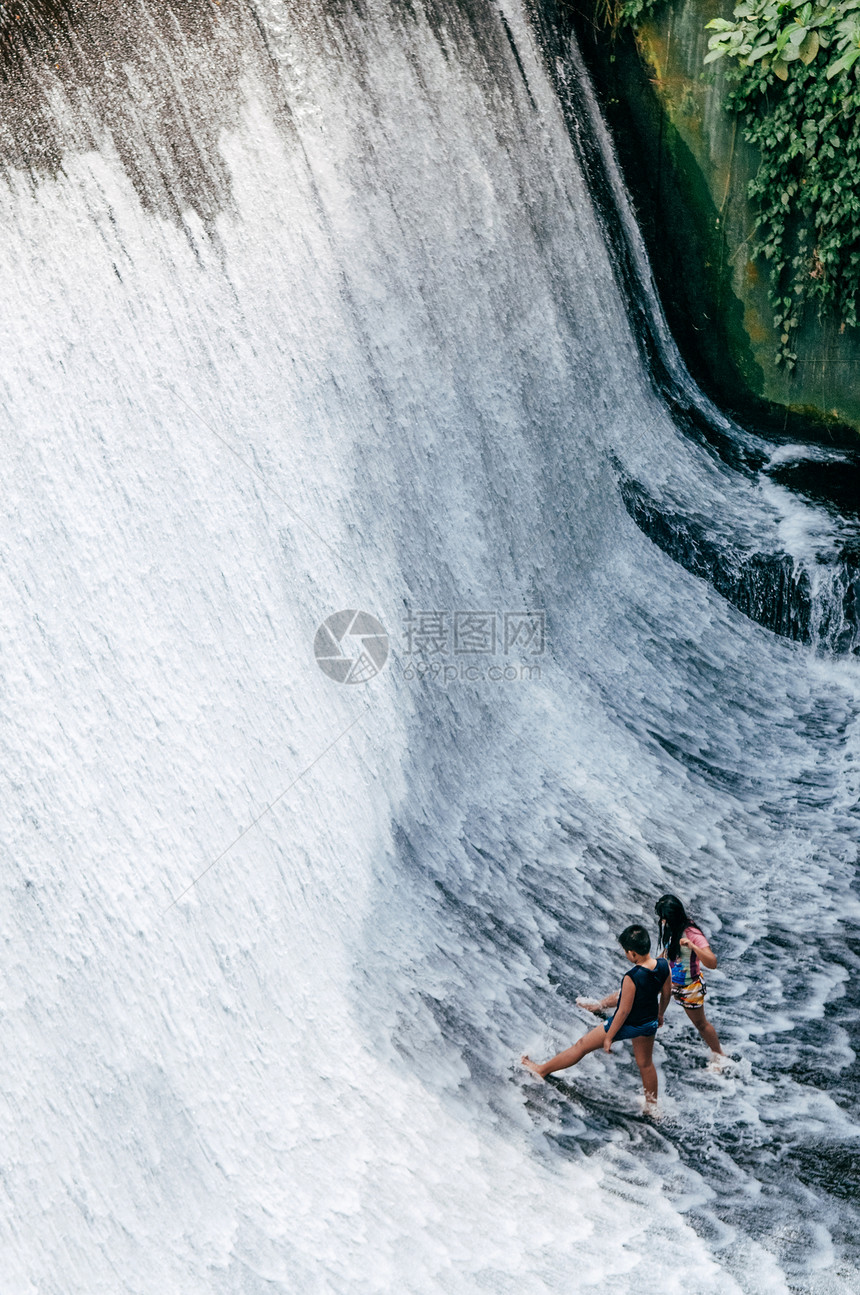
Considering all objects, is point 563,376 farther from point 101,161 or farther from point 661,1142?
point 661,1142

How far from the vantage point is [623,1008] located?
3500 mm

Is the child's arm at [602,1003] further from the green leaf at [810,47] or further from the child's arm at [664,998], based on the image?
the green leaf at [810,47]

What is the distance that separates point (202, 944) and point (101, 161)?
2.90m

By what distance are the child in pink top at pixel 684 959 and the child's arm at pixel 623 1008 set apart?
0.68 feet

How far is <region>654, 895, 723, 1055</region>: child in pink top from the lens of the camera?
11.7 feet

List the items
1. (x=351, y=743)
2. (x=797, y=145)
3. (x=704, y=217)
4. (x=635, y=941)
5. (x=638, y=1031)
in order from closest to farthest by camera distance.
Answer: (x=635, y=941)
(x=638, y=1031)
(x=351, y=743)
(x=797, y=145)
(x=704, y=217)

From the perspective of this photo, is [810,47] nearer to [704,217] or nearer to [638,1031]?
[704,217]

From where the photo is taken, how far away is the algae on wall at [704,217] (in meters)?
7.29

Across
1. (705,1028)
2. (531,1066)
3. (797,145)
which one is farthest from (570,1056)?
(797,145)

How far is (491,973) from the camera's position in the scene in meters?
4.29

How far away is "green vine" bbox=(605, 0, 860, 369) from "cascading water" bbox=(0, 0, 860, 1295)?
62.7 inches

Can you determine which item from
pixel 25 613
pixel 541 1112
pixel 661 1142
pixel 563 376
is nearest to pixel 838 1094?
pixel 661 1142

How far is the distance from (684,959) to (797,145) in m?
5.53

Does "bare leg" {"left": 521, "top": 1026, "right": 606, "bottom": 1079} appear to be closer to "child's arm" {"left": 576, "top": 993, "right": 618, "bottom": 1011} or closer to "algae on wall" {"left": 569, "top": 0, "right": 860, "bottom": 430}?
"child's arm" {"left": 576, "top": 993, "right": 618, "bottom": 1011}
